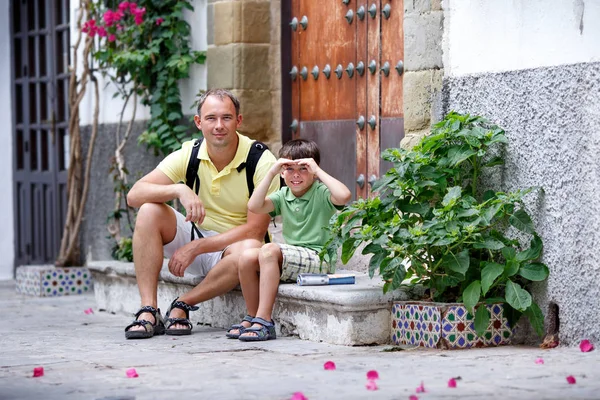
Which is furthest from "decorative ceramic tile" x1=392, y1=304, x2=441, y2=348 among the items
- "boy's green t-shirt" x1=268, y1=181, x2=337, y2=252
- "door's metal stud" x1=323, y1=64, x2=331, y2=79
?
"door's metal stud" x1=323, y1=64, x2=331, y2=79

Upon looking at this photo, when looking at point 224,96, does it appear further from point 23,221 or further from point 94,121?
point 23,221

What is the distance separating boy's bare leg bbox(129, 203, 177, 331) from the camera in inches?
248

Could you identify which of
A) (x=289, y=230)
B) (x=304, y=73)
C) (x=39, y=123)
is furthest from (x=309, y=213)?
(x=39, y=123)

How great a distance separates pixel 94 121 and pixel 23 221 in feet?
6.55

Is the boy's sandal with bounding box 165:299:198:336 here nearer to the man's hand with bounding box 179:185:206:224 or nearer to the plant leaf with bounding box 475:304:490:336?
the man's hand with bounding box 179:185:206:224

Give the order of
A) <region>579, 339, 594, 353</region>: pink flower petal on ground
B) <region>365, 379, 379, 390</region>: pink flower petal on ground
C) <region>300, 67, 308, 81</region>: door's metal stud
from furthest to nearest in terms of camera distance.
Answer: <region>300, 67, 308, 81</region>: door's metal stud
<region>579, 339, 594, 353</region>: pink flower petal on ground
<region>365, 379, 379, 390</region>: pink flower petal on ground

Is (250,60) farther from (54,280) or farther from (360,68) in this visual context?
(54,280)

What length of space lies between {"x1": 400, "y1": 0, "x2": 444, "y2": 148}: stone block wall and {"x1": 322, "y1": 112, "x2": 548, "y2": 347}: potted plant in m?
0.42

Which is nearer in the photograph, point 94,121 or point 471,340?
point 471,340

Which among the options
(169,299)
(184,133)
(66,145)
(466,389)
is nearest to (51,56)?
(66,145)

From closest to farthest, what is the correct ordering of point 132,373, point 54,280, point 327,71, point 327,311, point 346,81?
point 132,373 → point 327,311 → point 346,81 → point 327,71 → point 54,280

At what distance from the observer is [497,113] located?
5.61 meters

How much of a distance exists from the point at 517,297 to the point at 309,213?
123 cm

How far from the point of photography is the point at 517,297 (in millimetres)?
5211
